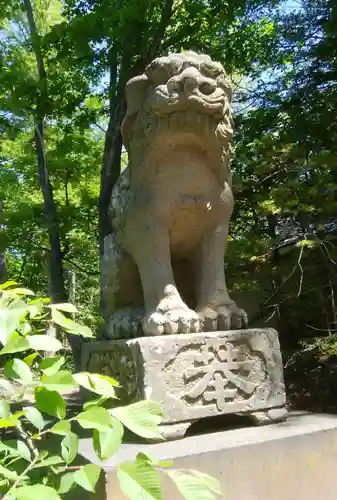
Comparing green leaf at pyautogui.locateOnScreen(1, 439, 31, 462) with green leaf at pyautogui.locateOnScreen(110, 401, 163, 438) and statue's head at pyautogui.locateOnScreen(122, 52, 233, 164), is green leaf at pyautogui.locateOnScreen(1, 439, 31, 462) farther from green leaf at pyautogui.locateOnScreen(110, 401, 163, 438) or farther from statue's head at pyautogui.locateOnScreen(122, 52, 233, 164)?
statue's head at pyautogui.locateOnScreen(122, 52, 233, 164)

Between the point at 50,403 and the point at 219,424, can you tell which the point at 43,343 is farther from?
the point at 219,424

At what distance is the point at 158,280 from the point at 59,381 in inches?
51.9

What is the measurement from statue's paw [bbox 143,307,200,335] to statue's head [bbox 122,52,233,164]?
79 cm

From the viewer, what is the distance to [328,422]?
2240mm

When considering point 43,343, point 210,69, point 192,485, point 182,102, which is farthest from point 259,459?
point 210,69

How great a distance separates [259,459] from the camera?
6.35ft

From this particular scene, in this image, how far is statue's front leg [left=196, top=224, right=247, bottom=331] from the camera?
2297mm

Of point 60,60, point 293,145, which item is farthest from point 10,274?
point 293,145

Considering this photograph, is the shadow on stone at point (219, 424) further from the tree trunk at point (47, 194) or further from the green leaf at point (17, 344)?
the tree trunk at point (47, 194)

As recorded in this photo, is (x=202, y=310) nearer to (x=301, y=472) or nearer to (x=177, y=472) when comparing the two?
(x=301, y=472)

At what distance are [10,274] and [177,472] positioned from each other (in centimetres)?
1023

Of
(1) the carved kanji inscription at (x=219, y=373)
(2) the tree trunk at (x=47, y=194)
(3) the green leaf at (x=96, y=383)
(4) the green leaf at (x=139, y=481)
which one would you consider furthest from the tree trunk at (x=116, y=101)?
(4) the green leaf at (x=139, y=481)

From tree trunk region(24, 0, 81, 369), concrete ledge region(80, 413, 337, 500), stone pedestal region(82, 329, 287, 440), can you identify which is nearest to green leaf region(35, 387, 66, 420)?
concrete ledge region(80, 413, 337, 500)

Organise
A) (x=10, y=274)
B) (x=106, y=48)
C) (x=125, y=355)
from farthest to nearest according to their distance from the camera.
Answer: (x=10, y=274) < (x=106, y=48) < (x=125, y=355)
